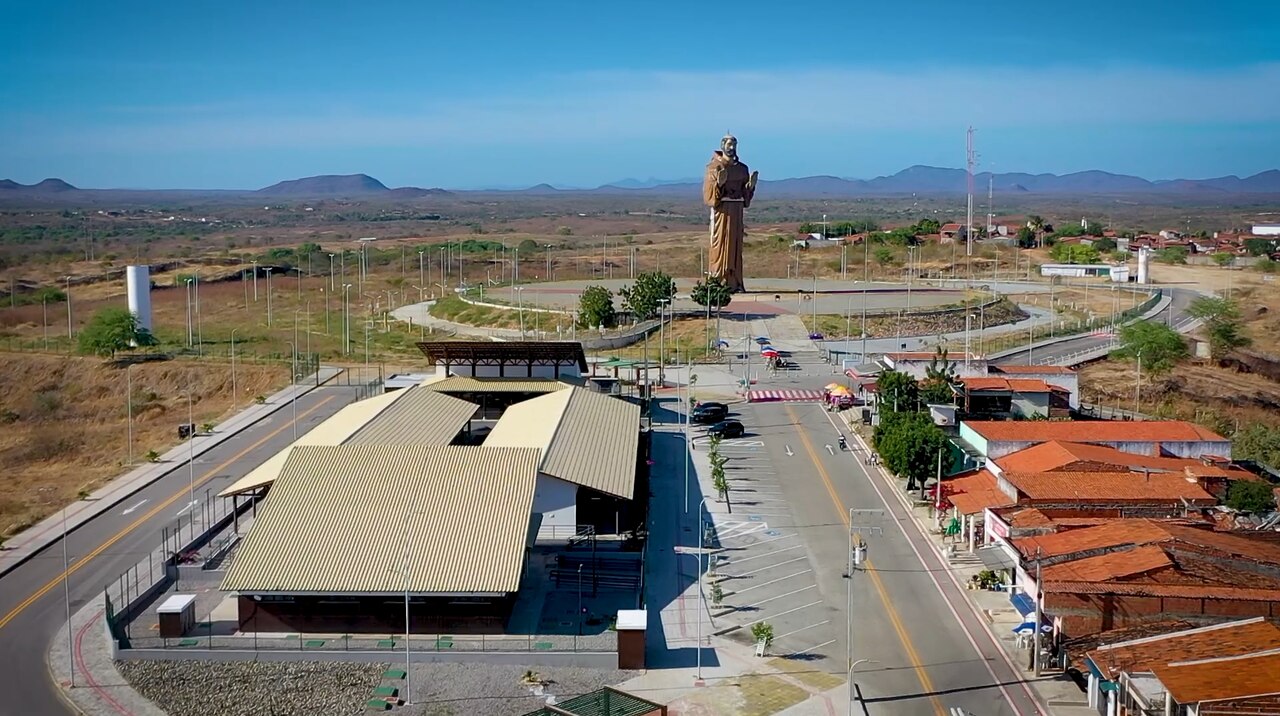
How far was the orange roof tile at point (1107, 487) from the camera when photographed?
3972 centimetres

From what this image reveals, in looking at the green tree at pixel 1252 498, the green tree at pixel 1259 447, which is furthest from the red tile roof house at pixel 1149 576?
the green tree at pixel 1259 447

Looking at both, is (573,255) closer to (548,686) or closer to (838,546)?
(838,546)

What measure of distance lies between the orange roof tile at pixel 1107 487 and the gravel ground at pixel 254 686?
2187 centimetres

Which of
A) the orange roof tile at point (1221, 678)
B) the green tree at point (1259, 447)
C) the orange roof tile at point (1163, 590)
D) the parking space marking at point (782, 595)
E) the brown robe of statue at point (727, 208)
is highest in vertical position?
the brown robe of statue at point (727, 208)

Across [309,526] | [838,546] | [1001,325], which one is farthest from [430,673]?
[1001,325]

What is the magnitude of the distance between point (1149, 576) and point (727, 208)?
5993 cm

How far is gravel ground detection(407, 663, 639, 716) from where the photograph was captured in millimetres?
28250

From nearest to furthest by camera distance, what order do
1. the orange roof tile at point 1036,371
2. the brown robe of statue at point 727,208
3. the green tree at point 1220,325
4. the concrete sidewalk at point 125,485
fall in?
the concrete sidewalk at point 125,485
the orange roof tile at point 1036,371
the green tree at point 1220,325
the brown robe of statue at point 727,208

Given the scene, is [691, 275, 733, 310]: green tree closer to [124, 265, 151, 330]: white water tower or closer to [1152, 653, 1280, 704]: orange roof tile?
[124, 265, 151, 330]: white water tower

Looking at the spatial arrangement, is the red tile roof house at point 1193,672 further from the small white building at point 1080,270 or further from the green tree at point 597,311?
the small white building at point 1080,270

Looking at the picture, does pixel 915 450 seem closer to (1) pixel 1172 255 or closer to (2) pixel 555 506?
(2) pixel 555 506

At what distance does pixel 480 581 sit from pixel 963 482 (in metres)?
20.3

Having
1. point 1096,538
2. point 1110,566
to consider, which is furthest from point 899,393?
point 1110,566

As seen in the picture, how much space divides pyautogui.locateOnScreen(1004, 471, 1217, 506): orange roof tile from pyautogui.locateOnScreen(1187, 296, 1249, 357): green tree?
4060cm
